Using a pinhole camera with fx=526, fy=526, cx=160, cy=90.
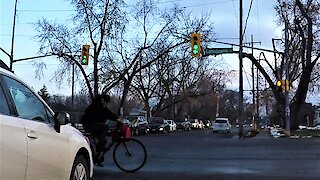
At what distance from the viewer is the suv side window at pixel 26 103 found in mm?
5680

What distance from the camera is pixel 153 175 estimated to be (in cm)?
1065

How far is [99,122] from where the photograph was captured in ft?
36.4

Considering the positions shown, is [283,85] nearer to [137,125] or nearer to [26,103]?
[137,125]

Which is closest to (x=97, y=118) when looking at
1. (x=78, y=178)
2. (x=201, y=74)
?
(x=78, y=178)

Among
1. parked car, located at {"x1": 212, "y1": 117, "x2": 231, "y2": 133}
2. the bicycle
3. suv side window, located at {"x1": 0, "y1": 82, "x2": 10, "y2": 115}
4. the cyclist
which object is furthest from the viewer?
parked car, located at {"x1": 212, "y1": 117, "x2": 231, "y2": 133}

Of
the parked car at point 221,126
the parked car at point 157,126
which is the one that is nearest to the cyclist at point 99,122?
the parked car at point 157,126

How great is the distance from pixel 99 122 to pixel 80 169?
4140 mm

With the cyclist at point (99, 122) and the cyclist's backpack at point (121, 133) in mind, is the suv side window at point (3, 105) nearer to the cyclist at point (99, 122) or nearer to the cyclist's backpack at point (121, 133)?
the cyclist at point (99, 122)

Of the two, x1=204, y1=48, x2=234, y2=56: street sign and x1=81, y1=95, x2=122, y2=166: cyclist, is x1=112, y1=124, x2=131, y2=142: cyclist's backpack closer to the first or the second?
x1=81, y1=95, x2=122, y2=166: cyclist

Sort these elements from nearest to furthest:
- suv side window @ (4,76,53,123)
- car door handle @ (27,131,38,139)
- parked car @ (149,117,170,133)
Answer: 1. car door handle @ (27,131,38,139)
2. suv side window @ (4,76,53,123)
3. parked car @ (149,117,170,133)

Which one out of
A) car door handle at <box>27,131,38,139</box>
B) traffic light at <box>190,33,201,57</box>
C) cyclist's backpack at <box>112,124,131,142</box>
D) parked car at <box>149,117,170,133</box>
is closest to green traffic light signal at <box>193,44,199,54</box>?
traffic light at <box>190,33,201,57</box>

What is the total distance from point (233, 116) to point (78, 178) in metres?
146

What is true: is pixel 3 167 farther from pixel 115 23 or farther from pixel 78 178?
pixel 115 23

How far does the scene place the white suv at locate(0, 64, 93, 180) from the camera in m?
5.04
